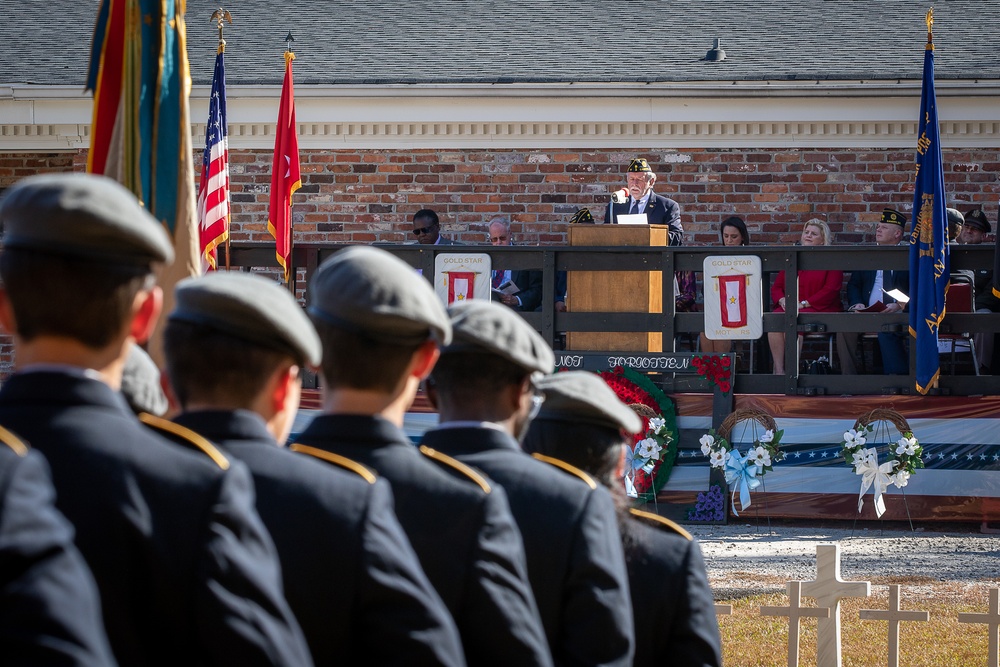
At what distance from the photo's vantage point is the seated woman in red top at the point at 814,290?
10.1m

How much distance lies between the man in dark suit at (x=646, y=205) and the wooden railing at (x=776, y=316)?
0.62 metres

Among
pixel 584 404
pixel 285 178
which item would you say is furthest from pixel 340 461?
pixel 285 178

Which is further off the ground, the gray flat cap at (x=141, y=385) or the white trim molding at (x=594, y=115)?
the white trim molding at (x=594, y=115)

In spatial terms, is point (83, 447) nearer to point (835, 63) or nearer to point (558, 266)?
point (558, 266)

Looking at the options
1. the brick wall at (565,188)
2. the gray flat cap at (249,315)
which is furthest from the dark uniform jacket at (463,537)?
the brick wall at (565,188)

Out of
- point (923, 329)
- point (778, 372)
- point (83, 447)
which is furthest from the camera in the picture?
point (778, 372)

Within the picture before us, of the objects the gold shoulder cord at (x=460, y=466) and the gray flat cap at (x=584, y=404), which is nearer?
the gold shoulder cord at (x=460, y=466)

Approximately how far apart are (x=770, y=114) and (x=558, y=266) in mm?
2834

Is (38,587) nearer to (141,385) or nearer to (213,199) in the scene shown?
(141,385)

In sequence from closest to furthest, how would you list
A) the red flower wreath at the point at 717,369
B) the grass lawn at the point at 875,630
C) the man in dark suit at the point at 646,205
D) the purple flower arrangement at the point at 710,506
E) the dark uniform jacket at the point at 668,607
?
the dark uniform jacket at the point at 668,607, the grass lawn at the point at 875,630, the purple flower arrangement at the point at 710,506, the red flower wreath at the point at 717,369, the man in dark suit at the point at 646,205

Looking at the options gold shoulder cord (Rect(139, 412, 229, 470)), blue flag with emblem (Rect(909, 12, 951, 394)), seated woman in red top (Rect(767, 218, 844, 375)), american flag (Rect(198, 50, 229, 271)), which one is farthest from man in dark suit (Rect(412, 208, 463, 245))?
gold shoulder cord (Rect(139, 412, 229, 470))

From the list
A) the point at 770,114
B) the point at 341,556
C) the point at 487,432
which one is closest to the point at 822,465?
the point at 770,114

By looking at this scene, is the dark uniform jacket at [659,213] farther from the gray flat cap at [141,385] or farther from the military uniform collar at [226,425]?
the military uniform collar at [226,425]

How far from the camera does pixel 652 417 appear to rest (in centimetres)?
945
